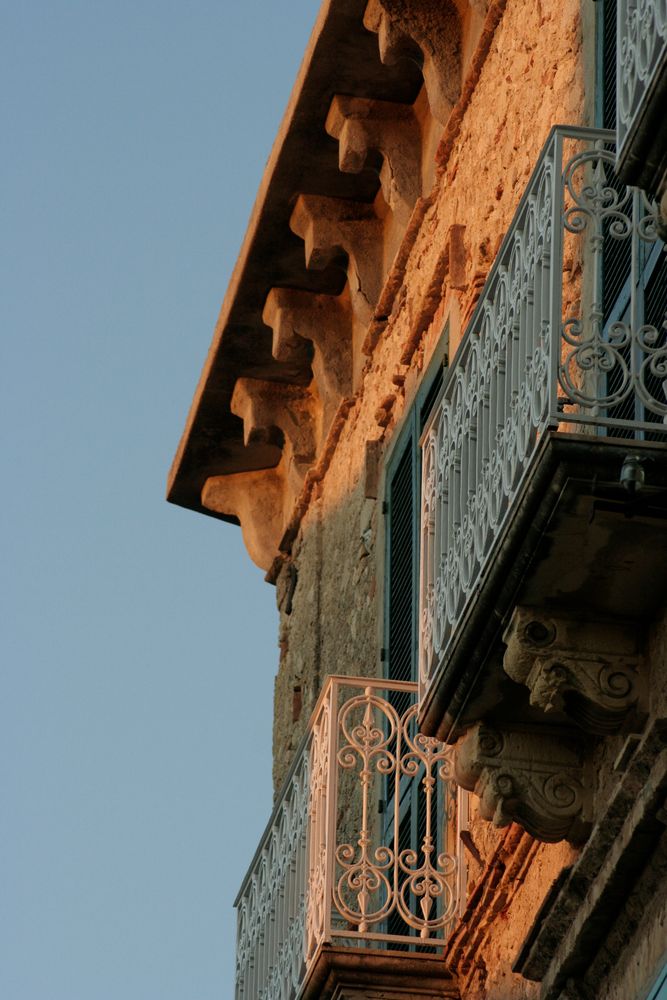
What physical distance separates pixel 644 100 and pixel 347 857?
343 cm

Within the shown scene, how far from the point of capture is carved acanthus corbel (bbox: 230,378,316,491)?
1193 centimetres

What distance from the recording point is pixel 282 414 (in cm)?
1195

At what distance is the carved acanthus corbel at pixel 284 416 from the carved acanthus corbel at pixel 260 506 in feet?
1.74

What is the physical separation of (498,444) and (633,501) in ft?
2.37

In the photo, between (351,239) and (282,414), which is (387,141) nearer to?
(351,239)

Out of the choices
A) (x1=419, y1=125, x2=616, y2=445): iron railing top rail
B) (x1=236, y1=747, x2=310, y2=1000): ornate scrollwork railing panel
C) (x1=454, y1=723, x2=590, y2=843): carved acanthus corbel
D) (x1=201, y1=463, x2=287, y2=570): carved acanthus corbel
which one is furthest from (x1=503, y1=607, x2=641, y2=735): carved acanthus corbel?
(x1=201, y1=463, x2=287, y2=570): carved acanthus corbel

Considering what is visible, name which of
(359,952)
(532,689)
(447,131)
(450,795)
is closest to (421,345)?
(447,131)

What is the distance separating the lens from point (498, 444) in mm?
6508

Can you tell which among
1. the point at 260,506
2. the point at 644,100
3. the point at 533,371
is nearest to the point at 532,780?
the point at 533,371

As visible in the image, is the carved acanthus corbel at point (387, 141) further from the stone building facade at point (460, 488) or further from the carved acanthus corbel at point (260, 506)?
the carved acanthus corbel at point (260, 506)

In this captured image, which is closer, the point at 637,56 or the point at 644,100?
the point at 644,100

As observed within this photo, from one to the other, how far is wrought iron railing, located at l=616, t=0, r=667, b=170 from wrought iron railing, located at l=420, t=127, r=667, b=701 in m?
0.54

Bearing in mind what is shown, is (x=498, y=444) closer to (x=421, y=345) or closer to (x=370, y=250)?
(x=421, y=345)

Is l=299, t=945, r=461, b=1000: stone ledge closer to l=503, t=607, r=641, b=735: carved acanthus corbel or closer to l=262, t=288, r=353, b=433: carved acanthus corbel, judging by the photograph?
l=503, t=607, r=641, b=735: carved acanthus corbel
